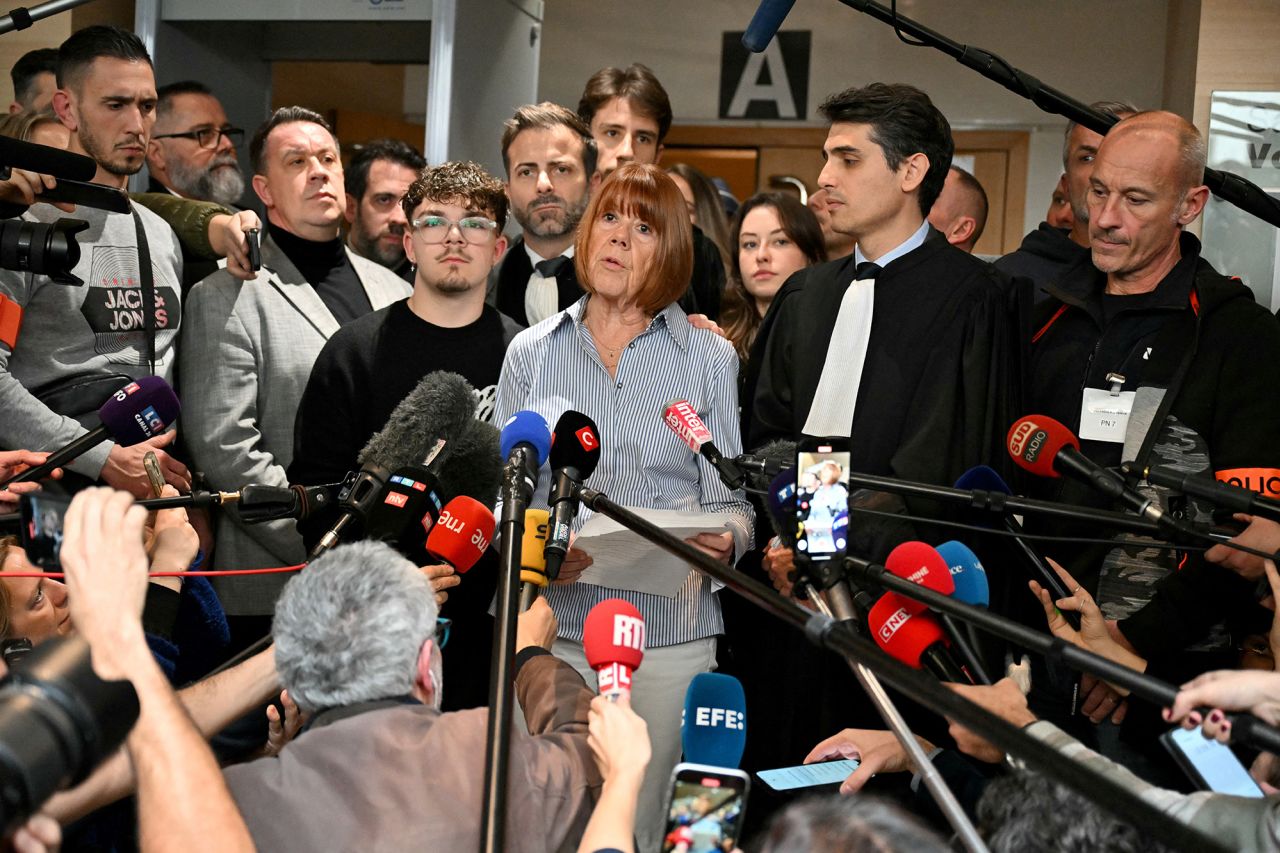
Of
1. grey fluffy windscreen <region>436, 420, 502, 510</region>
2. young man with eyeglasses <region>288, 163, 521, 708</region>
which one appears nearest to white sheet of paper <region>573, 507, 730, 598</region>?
grey fluffy windscreen <region>436, 420, 502, 510</region>

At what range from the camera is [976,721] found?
49.3 inches

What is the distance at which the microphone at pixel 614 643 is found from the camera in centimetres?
185

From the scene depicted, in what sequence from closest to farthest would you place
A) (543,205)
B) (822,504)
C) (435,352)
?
(822,504), (435,352), (543,205)

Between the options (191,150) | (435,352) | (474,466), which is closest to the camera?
(474,466)

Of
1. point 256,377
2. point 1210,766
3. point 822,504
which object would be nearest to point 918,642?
point 822,504

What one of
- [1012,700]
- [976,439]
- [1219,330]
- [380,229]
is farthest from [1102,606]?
[380,229]

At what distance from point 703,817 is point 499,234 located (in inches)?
87.3

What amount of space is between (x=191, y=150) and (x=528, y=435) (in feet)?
9.41

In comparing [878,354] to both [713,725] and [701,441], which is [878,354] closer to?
[701,441]

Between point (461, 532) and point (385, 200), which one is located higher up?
point (385, 200)

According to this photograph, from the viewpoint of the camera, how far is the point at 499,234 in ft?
11.8

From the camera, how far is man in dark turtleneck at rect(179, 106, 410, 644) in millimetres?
3461

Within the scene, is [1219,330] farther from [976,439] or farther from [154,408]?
[154,408]

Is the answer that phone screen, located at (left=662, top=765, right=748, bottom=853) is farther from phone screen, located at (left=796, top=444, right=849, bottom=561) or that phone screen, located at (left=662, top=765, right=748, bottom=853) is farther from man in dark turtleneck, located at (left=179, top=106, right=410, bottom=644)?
man in dark turtleneck, located at (left=179, top=106, right=410, bottom=644)
